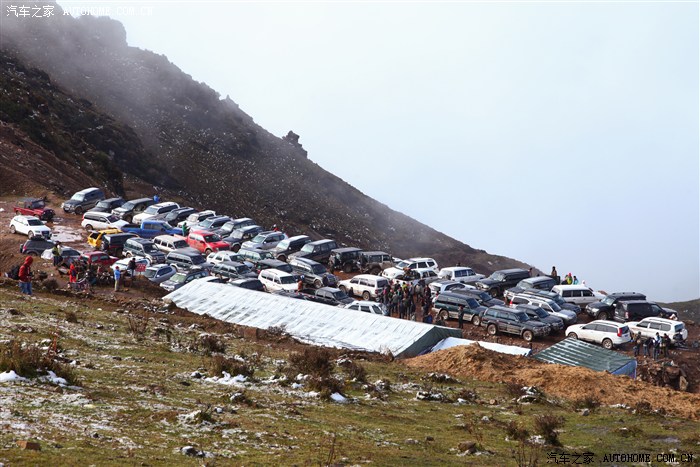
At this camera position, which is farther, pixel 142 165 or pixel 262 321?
pixel 142 165

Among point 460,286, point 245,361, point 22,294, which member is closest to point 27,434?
point 245,361

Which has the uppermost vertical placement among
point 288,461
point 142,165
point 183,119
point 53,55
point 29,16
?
point 29,16

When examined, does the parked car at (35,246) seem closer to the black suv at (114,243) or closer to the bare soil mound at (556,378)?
the black suv at (114,243)

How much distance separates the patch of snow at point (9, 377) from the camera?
14883 millimetres

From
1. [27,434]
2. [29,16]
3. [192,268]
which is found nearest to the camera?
[27,434]

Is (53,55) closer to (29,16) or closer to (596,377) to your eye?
(29,16)

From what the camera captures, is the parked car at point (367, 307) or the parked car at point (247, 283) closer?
the parked car at point (367, 307)

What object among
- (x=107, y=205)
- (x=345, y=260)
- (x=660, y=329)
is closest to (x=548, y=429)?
(x=660, y=329)

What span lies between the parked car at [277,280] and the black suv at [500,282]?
42.6ft

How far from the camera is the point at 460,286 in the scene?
4519 cm

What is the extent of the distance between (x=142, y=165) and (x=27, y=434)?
84.6 metres

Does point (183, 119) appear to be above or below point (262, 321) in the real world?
above

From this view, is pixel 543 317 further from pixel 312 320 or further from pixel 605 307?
pixel 312 320

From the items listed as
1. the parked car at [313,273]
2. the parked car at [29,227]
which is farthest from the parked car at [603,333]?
the parked car at [29,227]
